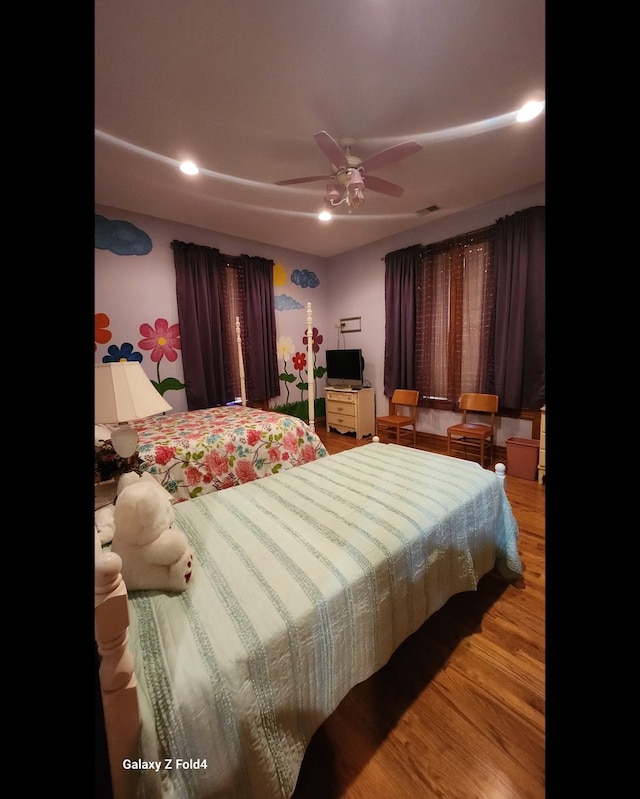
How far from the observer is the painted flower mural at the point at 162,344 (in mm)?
3396

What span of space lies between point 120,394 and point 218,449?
997mm

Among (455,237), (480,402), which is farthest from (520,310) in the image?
(455,237)

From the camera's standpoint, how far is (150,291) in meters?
3.39

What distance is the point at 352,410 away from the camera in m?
4.29

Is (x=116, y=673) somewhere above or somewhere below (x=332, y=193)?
below

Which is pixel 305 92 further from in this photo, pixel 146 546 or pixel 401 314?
pixel 401 314

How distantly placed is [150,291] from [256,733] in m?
3.67

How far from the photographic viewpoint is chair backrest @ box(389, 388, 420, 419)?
388cm

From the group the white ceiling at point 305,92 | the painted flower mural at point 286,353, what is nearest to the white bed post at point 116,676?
the white ceiling at point 305,92

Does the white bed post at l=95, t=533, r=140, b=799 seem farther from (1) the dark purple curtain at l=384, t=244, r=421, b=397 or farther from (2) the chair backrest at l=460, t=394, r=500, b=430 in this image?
(1) the dark purple curtain at l=384, t=244, r=421, b=397

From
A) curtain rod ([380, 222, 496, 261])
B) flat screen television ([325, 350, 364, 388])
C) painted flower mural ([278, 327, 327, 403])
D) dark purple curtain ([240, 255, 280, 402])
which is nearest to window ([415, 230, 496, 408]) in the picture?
curtain rod ([380, 222, 496, 261])

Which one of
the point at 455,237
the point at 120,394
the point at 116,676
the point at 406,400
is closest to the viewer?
the point at 116,676
